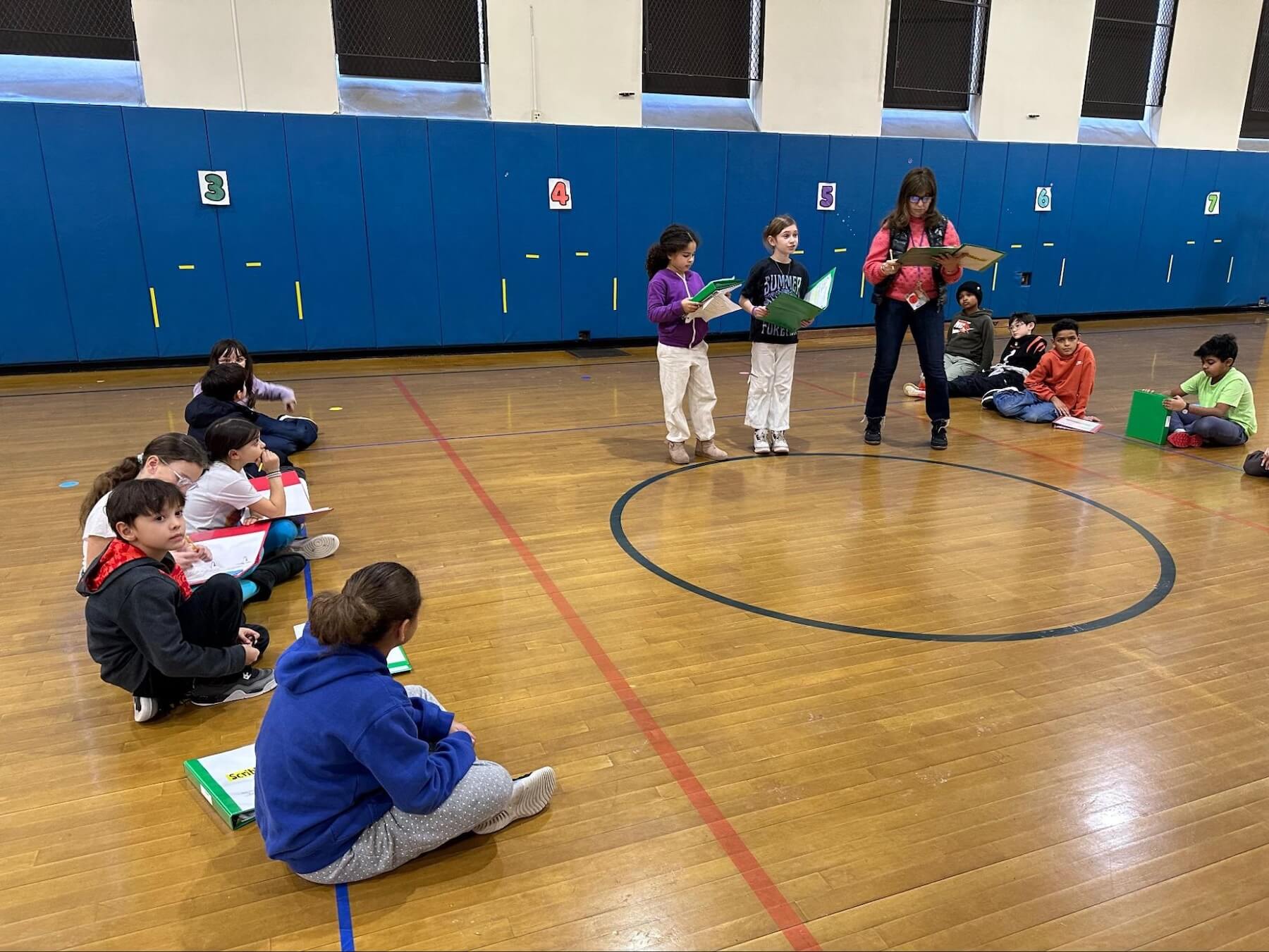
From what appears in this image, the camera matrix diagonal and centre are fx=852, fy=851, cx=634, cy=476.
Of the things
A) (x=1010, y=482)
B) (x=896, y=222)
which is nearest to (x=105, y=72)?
(x=896, y=222)

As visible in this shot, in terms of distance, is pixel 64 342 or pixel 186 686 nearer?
pixel 186 686

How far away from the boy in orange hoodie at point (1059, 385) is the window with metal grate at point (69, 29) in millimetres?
8438

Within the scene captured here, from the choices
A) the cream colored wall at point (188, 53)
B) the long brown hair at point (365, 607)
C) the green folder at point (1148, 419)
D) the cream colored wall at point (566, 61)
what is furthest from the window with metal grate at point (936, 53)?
the long brown hair at point (365, 607)

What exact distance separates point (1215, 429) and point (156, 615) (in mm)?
6143

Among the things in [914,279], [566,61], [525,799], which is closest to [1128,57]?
[566,61]

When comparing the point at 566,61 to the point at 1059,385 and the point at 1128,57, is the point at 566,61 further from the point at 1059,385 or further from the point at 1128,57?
the point at 1128,57

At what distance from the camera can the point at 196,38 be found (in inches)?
314

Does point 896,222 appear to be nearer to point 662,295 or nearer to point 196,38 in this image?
point 662,295

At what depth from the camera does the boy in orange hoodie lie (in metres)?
6.38

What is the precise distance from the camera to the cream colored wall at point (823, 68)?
1011cm

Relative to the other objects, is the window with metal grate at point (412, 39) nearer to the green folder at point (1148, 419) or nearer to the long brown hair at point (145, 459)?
the long brown hair at point (145, 459)

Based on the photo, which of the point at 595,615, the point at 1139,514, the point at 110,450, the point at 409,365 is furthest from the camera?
the point at 409,365

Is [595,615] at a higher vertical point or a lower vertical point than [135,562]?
lower

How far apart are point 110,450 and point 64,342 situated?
11.2ft
